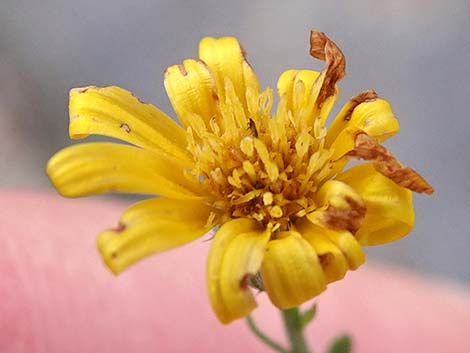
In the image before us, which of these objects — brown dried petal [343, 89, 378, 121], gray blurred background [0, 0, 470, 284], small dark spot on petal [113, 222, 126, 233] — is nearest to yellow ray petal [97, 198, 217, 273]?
small dark spot on petal [113, 222, 126, 233]

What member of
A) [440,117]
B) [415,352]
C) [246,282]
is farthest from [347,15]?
[246,282]

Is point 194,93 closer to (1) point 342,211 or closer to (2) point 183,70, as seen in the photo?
(2) point 183,70

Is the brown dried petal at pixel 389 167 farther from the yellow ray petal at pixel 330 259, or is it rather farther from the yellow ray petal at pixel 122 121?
the yellow ray petal at pixel 122 121

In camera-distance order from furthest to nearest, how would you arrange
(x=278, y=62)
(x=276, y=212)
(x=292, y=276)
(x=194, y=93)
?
(x=278, y=62), (x=194, y=93), (x=276, y=212), (x=292, y=276)

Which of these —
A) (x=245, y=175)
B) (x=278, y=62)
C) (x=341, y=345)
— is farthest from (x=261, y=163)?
(x=278, y=62)

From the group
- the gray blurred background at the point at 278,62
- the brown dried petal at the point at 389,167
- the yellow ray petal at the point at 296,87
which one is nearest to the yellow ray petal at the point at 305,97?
the yellow ray petal at the point at 296,87
